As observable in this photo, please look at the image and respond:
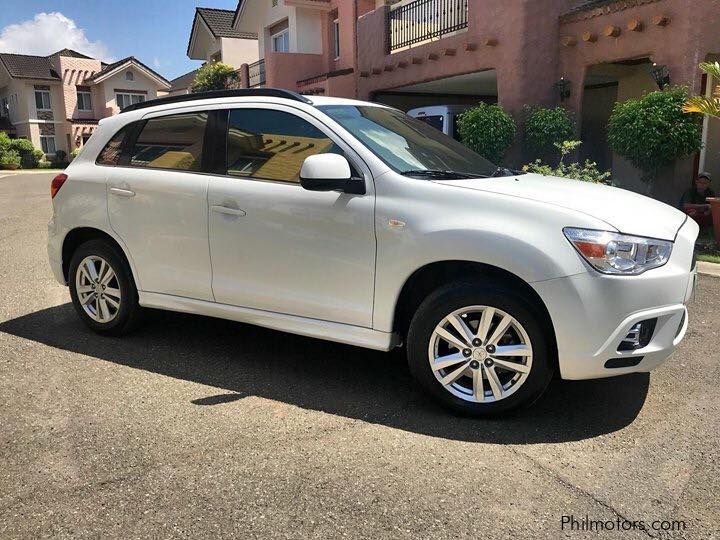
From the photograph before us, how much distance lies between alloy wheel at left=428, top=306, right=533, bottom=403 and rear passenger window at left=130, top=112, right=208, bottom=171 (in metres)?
2.23

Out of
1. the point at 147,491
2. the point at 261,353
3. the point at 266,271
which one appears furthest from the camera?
the point at 261,353

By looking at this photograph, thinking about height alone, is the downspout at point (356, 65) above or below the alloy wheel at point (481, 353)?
above

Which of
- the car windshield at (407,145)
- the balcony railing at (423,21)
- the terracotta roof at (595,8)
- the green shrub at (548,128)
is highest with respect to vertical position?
the balcony railing at (423,21)

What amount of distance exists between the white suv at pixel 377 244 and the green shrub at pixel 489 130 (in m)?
7.59

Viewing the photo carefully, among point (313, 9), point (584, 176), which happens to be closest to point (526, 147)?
point (584, 176)

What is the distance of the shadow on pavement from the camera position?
364 centimetres

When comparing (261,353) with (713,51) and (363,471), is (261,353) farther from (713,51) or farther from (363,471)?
(713,51)

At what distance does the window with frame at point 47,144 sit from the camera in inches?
1905

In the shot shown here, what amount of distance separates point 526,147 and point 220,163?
9.41 metres

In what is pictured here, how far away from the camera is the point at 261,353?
4859 millimetres

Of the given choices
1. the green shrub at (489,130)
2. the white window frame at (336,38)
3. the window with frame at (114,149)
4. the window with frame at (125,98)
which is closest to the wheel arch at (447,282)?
the window with frame at (114,149)

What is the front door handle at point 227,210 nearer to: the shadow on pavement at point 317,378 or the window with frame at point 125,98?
the shadow on pavement at point 317,378

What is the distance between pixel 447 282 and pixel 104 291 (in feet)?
9.53

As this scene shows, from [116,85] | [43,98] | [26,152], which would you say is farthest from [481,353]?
[43,98]
